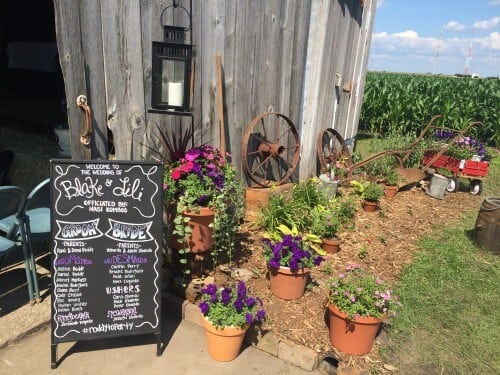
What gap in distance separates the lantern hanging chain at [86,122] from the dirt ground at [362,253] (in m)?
1.59

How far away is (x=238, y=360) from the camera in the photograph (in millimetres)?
2811

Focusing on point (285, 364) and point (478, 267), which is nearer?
point (285, 364)

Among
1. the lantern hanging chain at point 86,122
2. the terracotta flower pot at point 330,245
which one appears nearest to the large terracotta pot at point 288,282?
the terracotta flower pot at point 330,245

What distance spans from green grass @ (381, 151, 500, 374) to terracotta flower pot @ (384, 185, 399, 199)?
1.25m

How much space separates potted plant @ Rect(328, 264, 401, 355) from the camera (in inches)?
106

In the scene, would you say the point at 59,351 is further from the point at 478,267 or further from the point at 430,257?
the point at 478,267

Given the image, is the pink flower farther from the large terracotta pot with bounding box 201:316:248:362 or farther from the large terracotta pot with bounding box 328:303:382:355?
the large terracotta pot with bounding box 328:303:382:355

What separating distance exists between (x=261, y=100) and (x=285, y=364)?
304cm

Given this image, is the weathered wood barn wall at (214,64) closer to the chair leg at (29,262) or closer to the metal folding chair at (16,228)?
the metal folding chair at (16,228)

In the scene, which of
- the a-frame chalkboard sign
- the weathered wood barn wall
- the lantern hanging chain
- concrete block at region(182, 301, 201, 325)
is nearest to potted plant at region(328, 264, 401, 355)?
concrete block at region(182, 301, 201, 325)

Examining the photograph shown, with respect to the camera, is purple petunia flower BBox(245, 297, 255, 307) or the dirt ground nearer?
purple petunia flower BBox(245, 297, 255, 307)

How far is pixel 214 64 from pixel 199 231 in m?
1.73

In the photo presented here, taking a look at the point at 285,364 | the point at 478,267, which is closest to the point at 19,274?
the point at 285,364

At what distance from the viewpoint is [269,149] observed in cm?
474
